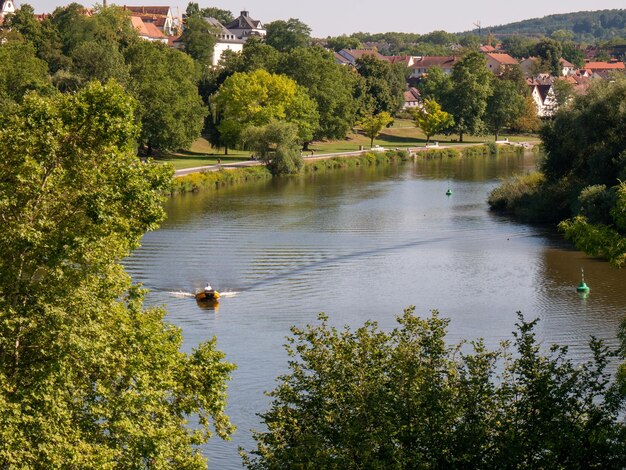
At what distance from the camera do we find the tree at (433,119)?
340ft

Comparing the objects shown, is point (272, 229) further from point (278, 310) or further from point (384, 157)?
point (384, 157)

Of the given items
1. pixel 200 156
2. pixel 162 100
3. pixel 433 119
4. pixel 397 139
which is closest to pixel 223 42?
pixel 397 139

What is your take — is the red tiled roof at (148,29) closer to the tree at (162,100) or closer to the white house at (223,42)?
the white house at (223,42)

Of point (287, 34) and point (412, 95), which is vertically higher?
point (287, 34)

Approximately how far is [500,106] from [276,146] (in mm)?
37388

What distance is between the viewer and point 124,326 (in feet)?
57.5

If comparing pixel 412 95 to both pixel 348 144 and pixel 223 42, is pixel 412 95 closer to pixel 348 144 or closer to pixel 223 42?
pixel 223 42

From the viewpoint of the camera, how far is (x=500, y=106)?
10825 centimetres

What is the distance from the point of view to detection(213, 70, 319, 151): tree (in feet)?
267

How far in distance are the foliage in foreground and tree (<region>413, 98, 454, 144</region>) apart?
8680cm

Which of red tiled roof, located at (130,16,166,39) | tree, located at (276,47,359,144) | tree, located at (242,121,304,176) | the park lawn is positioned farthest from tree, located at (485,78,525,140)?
red tiled roof, located at (130,16,166,39)

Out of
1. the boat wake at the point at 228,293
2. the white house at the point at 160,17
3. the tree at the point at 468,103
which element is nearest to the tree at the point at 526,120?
the tree at the point at 468,103

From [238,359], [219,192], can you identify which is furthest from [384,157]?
[238,359]

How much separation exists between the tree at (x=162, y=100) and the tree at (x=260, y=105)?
214cm
